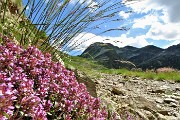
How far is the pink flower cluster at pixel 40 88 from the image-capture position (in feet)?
7.66

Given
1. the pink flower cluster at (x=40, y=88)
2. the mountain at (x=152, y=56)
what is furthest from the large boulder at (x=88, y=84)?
the mountain at (x=152, y=56)

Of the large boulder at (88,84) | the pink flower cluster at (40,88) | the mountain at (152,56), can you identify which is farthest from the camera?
the mountain at (152,56)

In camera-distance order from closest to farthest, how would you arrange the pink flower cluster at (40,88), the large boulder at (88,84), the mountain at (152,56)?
the pink flower cluster at (40,88), the large boulder at (88,84), the mountain at (152,56)

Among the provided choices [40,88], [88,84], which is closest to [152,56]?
[88,84]

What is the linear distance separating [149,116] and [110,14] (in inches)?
96.4

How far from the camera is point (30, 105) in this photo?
2.20 metres

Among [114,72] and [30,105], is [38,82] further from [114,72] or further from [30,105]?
[114,72]

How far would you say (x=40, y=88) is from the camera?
2.90 metres

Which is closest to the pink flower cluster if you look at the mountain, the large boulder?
the large boulder

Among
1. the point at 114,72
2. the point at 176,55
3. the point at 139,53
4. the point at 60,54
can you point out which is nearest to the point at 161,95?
the point at 60,54

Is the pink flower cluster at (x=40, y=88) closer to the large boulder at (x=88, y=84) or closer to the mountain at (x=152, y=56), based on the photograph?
the large boulder at (x=88, y=84)

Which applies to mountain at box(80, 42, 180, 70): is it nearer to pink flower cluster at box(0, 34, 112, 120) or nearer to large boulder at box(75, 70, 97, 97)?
large boulder at box(75, 70, 97, 97)

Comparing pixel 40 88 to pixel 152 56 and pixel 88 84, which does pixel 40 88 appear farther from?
pixel 152 56

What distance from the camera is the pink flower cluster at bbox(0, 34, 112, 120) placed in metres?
2.33
